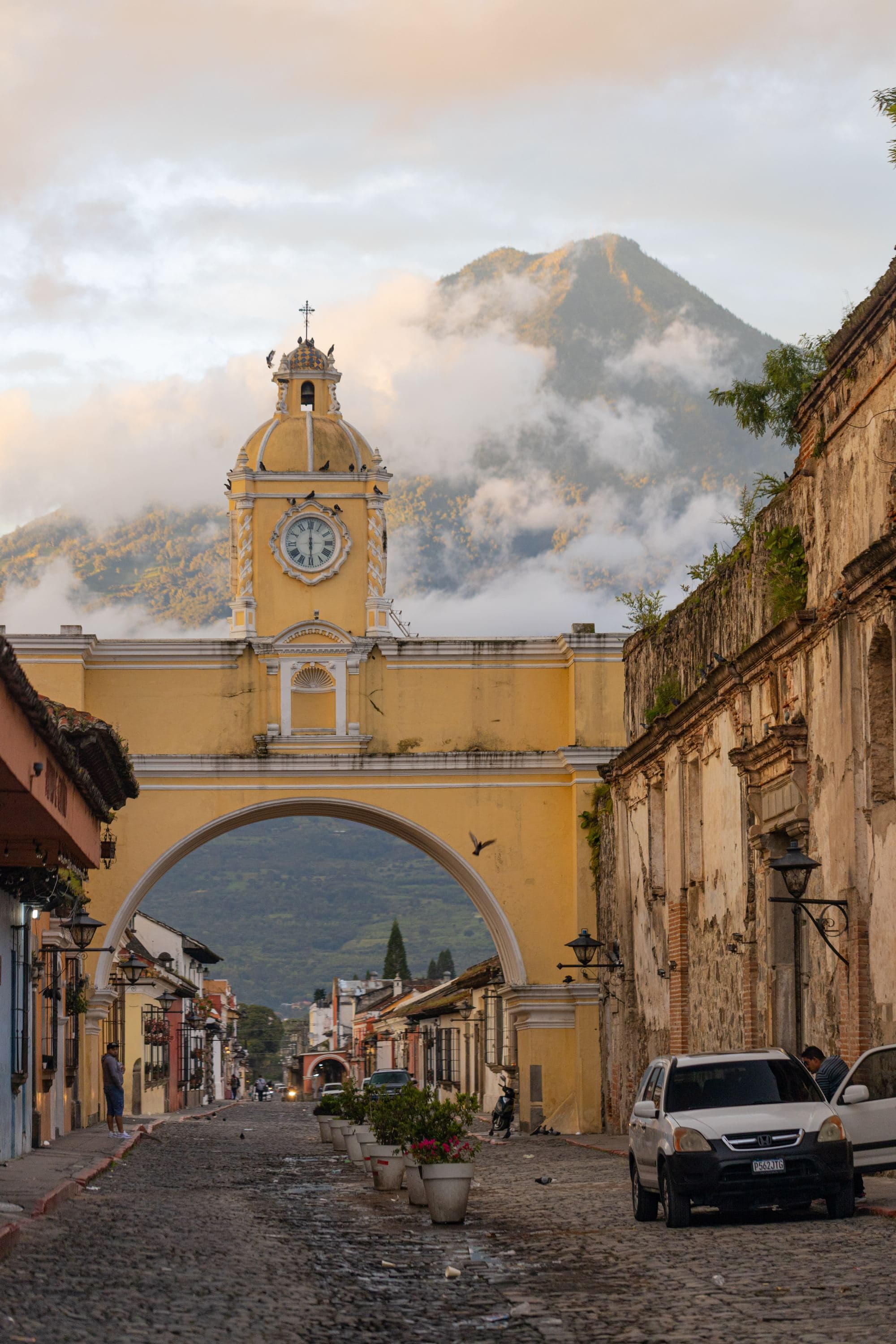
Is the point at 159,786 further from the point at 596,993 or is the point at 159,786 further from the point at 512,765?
the point at 596,993

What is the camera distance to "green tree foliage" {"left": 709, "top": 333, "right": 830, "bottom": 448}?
2533 cm

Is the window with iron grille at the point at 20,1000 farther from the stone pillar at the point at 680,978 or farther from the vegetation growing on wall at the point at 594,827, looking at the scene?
the vegetation growing on wall at the point at 594,827

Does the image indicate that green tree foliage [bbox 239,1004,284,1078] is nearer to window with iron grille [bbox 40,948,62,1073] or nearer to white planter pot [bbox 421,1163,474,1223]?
window with iron grille [bbox 40,948,62,1073]

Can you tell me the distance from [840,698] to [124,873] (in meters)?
17.3

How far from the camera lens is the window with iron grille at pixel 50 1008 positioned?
2433cm

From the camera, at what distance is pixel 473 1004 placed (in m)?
46.4

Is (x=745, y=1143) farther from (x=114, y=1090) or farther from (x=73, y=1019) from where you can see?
(x=73, y=1019)

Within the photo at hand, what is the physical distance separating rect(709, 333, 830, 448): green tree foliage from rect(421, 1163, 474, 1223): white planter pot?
14.3 meters

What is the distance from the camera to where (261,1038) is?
146875 mm

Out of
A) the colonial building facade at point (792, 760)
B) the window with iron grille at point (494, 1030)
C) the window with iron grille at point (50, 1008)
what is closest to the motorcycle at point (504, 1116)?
the colonial building facade at point (792, 760)

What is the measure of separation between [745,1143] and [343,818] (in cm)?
1936

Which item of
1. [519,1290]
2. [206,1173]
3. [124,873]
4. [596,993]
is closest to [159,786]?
[124,873]

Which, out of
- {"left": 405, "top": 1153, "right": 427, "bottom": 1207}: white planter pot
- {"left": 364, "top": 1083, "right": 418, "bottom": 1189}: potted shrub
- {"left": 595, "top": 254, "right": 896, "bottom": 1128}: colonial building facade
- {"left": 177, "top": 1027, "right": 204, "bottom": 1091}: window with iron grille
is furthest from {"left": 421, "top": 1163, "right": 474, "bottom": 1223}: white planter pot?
{"left": 177, "top": 1027, "right": 204, "bottom": 1091}: window with iron grille

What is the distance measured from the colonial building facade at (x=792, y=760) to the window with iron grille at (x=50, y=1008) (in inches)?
315
